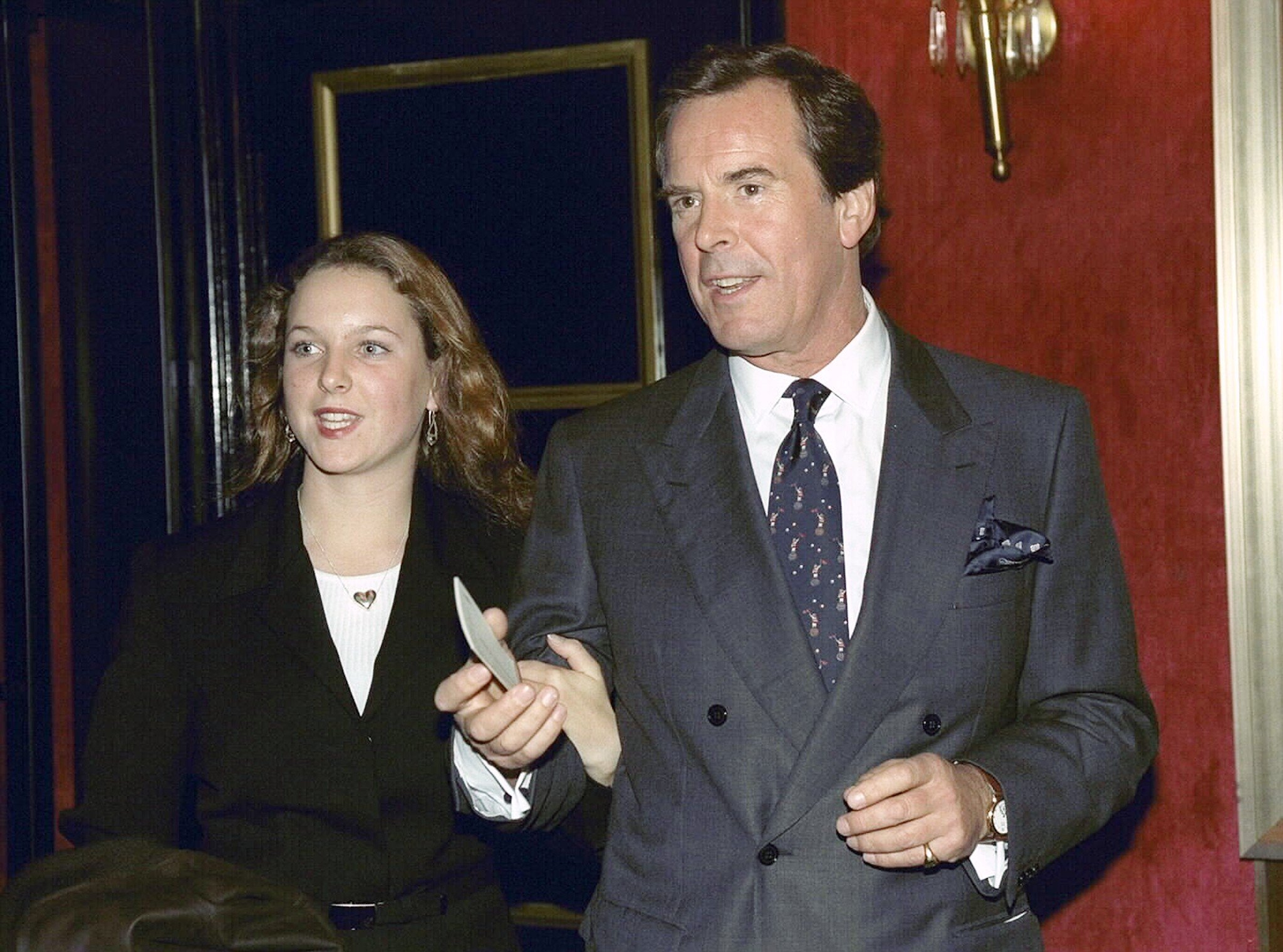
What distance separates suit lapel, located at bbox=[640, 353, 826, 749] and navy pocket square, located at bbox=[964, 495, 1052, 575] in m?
0.24

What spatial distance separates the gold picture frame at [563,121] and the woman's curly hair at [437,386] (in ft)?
2.22

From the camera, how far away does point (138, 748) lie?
2.49 metres

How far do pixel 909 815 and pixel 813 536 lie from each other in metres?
0.43

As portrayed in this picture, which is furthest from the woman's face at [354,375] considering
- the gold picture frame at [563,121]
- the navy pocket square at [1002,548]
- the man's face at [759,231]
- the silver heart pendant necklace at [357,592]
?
the navy pocket square at [1002,548]

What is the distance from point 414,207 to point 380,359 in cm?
117

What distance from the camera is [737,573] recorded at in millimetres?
2016

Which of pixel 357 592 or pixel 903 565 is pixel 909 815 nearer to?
pixel 903 565

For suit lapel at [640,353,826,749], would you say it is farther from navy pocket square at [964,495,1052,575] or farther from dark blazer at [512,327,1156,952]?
navy pocket square at [964,495,1052,575]

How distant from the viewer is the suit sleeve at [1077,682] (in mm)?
1926

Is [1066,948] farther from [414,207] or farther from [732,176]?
[414,207]

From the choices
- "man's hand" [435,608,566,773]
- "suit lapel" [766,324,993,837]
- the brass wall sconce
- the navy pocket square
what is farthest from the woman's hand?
the brass wall sconce

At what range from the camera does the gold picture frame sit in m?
3.53

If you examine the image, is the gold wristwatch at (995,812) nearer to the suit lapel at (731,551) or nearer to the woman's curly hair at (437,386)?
the suit lapel at (731,551)

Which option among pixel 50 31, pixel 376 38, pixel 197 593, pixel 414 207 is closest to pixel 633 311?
pixel 414 207
